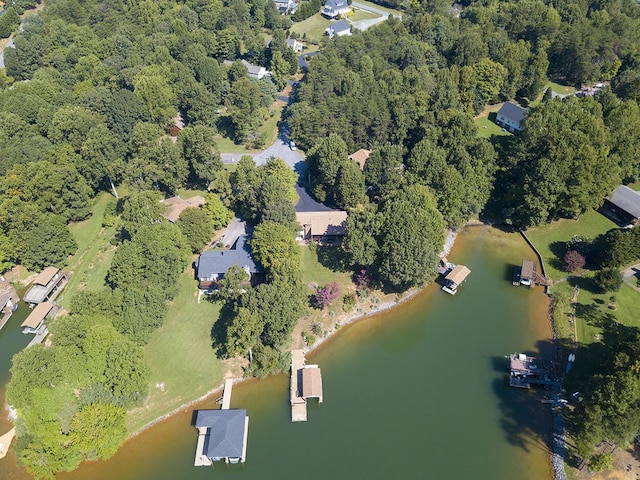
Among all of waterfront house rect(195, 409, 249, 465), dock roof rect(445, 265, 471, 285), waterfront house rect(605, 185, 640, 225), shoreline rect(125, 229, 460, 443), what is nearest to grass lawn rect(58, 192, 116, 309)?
shoreline rect(125, 229, 460, 443)

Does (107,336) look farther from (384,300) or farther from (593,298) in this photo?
(593,298)

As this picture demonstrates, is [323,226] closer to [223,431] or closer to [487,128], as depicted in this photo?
[223,431]

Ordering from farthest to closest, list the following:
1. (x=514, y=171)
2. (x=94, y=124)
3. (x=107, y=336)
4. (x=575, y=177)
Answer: (x=94, y=124)
(x=514, y=171)
(x=575, y=177)
(x=107, y=336)

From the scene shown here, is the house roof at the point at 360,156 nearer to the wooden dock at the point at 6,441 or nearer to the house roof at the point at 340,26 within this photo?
the wooden dock at the point at 6,441

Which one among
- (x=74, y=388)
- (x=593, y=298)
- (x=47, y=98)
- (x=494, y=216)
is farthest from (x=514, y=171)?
(x=47, y=98)

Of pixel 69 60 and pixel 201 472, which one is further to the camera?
pixel 69 60

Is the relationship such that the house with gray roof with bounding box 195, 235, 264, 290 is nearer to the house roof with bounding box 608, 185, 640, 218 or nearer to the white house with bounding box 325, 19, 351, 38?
the house roof with bounding box 608, 185, 640, 218

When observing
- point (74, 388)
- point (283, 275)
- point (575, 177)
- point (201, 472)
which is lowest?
point (201, 472)

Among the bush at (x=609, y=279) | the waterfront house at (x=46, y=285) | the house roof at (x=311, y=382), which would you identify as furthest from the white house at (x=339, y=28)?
the house roof at (x=311, y=382)
